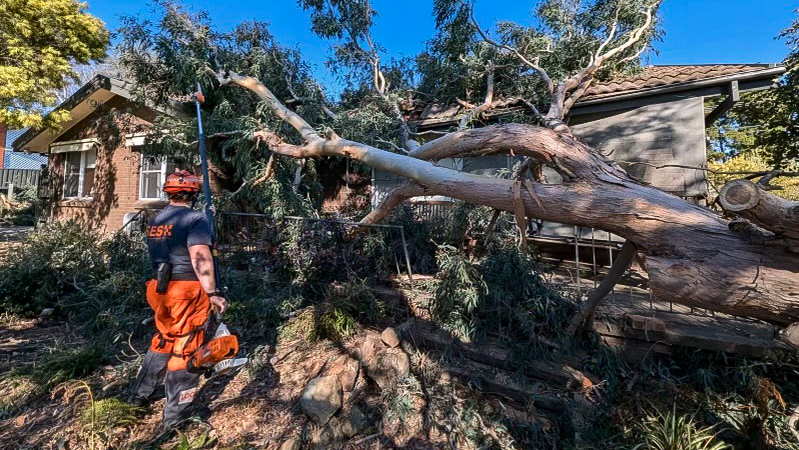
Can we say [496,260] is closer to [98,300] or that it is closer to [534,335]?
A: [534,335]

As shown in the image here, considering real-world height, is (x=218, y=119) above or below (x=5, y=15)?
below

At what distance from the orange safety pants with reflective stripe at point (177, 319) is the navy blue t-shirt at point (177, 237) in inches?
6.1

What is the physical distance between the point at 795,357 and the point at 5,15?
15657 millimetres

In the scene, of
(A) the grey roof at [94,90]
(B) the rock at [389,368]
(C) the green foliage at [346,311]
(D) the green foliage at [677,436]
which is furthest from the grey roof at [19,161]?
(D) the green foliage at [677,436]

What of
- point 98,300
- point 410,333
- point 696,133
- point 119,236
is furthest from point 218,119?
point 696,133

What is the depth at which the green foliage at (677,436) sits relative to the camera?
2539mm

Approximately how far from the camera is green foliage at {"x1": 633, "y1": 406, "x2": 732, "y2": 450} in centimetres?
254

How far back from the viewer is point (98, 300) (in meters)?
5.09

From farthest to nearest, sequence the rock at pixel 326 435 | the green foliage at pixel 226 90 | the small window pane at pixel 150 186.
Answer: the small window pane at pixel 150 186 → the green foliage at pixel 226 90 → the rock at pixel 326 435

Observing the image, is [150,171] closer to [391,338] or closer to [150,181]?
[150,181]

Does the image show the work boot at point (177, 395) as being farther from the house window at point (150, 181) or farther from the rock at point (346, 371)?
the house window at point (150, 181)

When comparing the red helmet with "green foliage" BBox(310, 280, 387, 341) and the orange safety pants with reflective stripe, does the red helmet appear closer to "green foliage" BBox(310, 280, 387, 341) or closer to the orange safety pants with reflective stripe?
the orange safety pants with reflective stripe

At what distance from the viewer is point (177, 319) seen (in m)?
2.84

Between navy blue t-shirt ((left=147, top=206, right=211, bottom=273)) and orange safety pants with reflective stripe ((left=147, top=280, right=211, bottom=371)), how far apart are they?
0.15 metres
